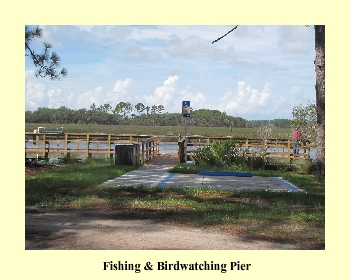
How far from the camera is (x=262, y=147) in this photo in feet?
55.3

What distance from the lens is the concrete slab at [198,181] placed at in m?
10.6

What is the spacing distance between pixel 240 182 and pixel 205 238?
576cm

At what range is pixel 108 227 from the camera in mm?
6426

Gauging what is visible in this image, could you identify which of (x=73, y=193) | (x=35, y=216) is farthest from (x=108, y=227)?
(x=73, y=193)

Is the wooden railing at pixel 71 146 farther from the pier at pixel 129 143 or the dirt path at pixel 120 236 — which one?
the dirt path at pixel 120 236

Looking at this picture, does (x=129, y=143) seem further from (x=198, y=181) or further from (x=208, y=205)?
(x=208, y=205)

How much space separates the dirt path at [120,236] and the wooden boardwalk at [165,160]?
9217 mm

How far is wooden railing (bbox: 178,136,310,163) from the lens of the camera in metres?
16.4

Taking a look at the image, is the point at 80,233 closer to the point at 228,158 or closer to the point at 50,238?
the point at 50,238

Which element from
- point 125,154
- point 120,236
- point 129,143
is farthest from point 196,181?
point 129,143

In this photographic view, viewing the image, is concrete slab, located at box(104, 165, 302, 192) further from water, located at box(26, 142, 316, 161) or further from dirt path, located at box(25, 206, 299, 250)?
water, located at box(26, 142, 316, 161)

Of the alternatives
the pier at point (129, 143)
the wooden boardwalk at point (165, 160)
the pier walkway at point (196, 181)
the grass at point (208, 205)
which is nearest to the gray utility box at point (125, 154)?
the pier walkway at point (196, 181)

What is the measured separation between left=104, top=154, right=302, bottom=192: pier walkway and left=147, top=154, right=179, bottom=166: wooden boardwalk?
7.37ft

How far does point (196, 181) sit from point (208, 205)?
3401mm
